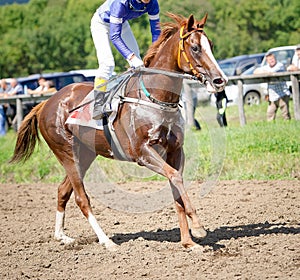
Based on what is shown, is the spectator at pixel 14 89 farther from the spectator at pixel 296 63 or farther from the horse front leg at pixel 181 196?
the horse front leg at pixel 181 196

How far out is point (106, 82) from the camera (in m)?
7.93

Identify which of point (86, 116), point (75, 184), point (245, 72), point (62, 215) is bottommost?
point (245, 72)

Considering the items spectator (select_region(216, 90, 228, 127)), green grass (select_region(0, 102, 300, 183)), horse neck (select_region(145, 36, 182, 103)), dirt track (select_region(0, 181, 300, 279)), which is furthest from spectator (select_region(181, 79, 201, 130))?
horse neck (select_region(145, 36, 182, 103))

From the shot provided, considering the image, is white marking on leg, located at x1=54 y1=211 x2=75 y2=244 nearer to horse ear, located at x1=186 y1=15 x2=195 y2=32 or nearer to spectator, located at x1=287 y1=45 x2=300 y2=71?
horse ear, located at x1=186 y1=15 x2=195 y2=32

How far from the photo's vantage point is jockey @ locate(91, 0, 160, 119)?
744 cm

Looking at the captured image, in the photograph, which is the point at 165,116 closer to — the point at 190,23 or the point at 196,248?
the point at 190,23

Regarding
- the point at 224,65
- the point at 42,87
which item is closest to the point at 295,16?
the point at 224,65

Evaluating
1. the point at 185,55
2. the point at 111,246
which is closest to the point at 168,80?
the point at 185,55

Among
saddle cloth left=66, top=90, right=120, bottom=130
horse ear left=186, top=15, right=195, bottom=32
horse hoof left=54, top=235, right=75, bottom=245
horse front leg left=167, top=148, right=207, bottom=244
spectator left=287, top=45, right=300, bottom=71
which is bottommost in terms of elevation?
spectator left=287, top=45, right=300, bottom=71

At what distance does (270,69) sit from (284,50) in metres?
8.21

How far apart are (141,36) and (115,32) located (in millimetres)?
28137

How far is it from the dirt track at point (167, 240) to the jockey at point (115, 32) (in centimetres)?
166

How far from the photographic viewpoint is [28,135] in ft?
30.5

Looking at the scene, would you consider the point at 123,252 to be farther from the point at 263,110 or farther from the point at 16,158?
the point at 263,110
